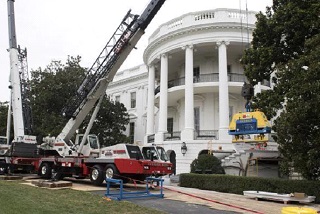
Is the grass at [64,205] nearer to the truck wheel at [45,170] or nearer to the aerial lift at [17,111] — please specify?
the truck wheel at [45,170]

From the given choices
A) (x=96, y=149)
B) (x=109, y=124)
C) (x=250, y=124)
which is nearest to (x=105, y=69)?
(x=96, y=149)

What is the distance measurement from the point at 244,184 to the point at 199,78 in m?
14.5

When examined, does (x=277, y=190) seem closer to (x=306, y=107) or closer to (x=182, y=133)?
(x=306, y=107)

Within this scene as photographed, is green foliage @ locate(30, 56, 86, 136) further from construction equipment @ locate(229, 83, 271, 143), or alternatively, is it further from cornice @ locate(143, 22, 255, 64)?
construction equipment @ locate(229, 83, 271, 143)

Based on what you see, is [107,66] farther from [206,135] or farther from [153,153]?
[206,135]

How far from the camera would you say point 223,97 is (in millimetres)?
25516

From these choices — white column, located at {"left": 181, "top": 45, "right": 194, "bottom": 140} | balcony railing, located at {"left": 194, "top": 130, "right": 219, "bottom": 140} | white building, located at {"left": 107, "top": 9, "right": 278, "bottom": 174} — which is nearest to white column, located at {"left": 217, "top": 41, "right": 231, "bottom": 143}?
white building, located at {"left": 107, "top": 9, "right": 278, "bottom": 174}

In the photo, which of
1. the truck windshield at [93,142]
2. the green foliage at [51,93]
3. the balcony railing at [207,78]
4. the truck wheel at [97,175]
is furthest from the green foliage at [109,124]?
the truck wheel at [97,175]

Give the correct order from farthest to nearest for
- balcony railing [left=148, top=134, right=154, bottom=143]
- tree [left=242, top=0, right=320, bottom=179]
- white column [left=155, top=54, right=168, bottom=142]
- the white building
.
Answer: balcony railing [left=148, top=134, right=154, bottom=143]
white column [left=155, top=54, right=168, bottom=142]
the white building
tree [left=242, top=0, right=320, bottom=179]

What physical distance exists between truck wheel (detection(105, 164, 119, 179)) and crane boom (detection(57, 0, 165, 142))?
14.0ft

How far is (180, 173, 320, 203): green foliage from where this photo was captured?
13.8 meters

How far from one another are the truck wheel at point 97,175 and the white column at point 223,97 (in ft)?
35.7

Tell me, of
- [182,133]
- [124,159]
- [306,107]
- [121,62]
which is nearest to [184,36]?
[182,133]

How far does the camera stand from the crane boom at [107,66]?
16.9m
